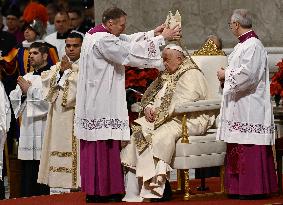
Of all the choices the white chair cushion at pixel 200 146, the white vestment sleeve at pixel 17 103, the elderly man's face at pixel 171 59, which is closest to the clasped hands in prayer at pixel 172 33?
the elderly man's face at pixel 171 59

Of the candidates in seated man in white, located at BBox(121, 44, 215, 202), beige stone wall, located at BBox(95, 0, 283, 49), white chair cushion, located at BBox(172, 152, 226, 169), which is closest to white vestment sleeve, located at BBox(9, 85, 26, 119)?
seated man in white, located at BBox(121, 44, 215, 202)

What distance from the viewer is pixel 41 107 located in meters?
16.5

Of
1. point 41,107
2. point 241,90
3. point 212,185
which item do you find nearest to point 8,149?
point 41,107

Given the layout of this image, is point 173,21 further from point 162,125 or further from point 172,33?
Answer: point 162,125

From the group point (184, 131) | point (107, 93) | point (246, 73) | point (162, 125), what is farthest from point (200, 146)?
point (107, 93)

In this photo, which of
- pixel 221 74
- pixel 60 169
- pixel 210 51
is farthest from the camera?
pixel 60 169

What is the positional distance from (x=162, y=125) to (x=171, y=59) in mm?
679

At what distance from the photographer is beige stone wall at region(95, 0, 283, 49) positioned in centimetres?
1700

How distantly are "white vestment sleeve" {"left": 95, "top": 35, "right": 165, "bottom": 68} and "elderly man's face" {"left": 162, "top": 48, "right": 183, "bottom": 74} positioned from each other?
272 millimetres

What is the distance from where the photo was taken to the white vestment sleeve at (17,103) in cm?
1659

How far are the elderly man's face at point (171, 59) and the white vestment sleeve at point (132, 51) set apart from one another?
0.89 feet

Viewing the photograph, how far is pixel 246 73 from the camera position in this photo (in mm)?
14211

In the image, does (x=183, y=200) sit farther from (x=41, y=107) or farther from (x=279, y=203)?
(x=41, y=107)

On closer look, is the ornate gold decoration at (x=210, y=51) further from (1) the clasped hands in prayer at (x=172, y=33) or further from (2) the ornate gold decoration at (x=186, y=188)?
(2) the ornate gold decoration at (x=186, y=188)
